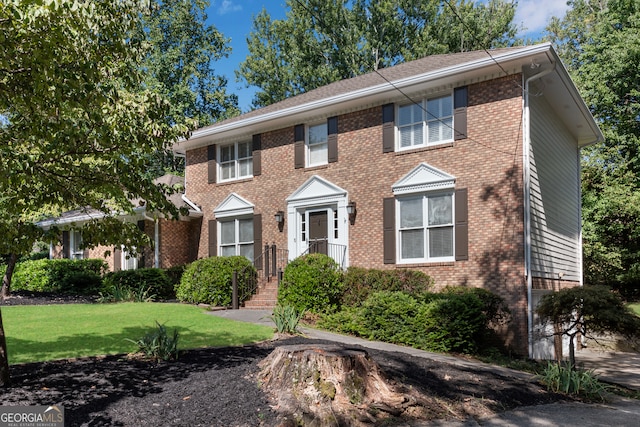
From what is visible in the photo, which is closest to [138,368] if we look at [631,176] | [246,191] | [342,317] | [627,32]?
[342,317]

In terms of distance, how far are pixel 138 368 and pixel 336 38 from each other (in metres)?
28.3

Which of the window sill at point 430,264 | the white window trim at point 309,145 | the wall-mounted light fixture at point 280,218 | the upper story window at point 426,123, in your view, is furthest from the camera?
the wall-mounted light fixture at point 280,218

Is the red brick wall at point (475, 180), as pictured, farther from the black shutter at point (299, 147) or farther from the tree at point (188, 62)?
the tree at point (188, 62)

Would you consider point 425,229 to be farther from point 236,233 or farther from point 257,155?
point 236,233

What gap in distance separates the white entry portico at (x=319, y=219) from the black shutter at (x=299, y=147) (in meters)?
0.69

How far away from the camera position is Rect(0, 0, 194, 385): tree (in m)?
5.02

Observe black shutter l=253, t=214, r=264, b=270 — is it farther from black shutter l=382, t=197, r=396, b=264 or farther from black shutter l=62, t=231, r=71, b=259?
black shutter l=62, t=231, r=71, b=259

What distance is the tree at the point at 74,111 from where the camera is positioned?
5.02 meters

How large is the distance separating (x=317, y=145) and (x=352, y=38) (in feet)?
57.9

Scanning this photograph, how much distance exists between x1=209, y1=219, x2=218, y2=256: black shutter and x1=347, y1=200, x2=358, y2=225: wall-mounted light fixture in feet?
17.9

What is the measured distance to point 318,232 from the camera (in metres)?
15.7

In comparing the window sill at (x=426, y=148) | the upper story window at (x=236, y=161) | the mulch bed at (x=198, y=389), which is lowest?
the mulch bed at (x=198, y=389)

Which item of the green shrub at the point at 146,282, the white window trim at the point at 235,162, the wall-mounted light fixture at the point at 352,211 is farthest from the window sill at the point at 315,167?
the green shrub at the point at 146,282

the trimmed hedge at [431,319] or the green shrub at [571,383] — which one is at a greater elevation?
the trimmed hedge at [431,319]
